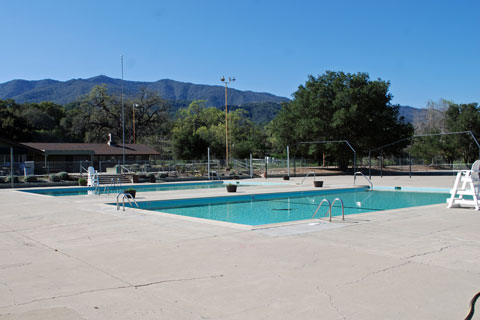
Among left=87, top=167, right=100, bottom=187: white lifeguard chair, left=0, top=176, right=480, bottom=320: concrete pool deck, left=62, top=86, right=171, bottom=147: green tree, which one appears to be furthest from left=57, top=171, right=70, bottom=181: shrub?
left=62, top=86, right=171, bottom=147: green tree

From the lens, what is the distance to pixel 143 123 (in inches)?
2884

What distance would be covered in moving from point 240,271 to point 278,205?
42.3 feet

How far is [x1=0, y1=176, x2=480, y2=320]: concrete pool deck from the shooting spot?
432 centimetres

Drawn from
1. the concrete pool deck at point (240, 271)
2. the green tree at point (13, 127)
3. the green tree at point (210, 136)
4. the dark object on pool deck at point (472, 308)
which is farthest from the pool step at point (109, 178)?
the green tree at point (13, 127)

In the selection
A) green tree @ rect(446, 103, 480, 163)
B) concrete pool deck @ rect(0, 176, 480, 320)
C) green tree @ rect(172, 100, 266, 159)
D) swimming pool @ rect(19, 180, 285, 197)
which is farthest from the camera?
green tree @ rect(172, 100, 266, 159)

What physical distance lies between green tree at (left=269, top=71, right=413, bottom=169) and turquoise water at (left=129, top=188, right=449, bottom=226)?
2125 centimetres

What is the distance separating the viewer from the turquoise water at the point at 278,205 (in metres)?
15.1

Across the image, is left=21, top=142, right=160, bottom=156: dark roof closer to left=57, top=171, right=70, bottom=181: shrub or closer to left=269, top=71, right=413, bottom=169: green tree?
left=57, top=171, right=70, bottom=181: shrub

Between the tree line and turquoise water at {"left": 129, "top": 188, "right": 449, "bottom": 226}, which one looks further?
the tree line

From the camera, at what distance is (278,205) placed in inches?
730

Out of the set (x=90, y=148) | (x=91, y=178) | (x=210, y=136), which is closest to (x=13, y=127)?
(x=90, y=148)

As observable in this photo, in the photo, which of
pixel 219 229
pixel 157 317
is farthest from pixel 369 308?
pixel 219 229

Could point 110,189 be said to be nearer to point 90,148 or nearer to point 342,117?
point 90,148

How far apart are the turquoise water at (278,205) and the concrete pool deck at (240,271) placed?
199 inches
